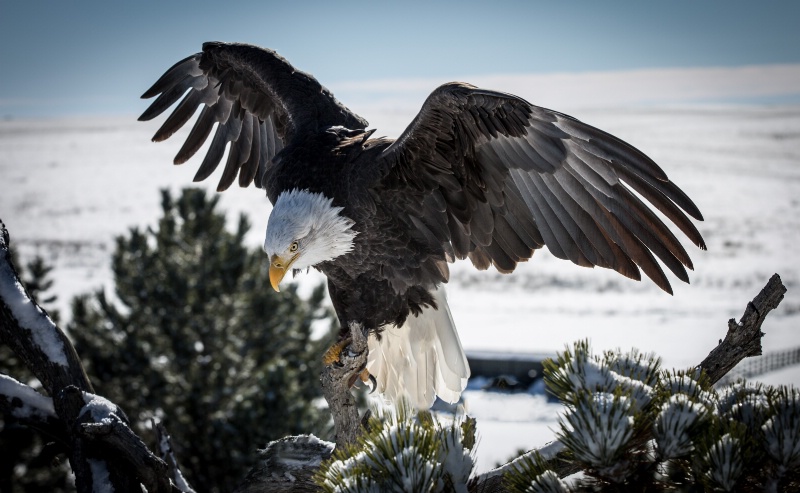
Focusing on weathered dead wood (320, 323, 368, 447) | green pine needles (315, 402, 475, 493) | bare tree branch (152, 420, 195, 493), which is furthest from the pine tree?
green pine needles (315, 402, 475, 493)

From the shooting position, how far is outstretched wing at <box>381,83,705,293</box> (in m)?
2.84

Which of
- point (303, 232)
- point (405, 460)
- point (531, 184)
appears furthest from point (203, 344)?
point (405, 460)

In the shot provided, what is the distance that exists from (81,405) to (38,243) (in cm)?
2488

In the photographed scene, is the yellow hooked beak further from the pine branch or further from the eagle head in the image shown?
the pine branch

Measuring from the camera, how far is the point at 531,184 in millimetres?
3121

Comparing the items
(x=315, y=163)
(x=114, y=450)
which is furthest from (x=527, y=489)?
(x=315, y=163)

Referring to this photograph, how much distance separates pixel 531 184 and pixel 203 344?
728 centimetres

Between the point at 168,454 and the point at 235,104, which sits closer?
the point at 168,454

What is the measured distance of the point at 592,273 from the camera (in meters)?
22.5

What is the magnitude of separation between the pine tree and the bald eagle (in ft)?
16.5

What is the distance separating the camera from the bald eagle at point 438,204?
2.89 meters

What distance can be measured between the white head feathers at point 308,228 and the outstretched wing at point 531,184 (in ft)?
0.90

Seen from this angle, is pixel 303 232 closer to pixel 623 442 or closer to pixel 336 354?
pixel 336 354

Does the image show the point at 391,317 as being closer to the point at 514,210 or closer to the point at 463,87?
the point at 514,210
